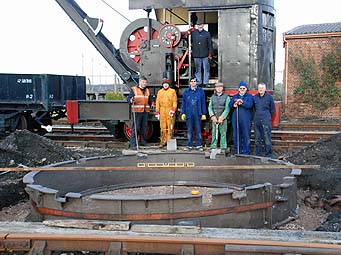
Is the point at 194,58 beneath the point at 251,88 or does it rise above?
above

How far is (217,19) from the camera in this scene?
10406mm

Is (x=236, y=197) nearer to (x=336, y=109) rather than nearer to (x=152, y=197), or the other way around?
(x=152, y=197)

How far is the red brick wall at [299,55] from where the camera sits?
66.7 feet

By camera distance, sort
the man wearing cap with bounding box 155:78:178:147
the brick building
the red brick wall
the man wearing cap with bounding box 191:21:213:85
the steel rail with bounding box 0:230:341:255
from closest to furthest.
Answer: the steel rail with bounding box 0:230:341:255, the man wearing cap with bounding box 191:21:213:85, the man wearing cap with bounding box 155:78:178:147, the brick building, the red brick wall

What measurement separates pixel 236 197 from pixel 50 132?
9.61 m

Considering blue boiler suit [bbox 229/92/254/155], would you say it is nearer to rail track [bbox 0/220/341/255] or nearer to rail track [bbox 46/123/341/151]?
rail track [bbox 46/123/341/151]

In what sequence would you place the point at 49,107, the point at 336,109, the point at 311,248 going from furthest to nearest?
the point at 336,109
the point at 49,107
the point at 311,248

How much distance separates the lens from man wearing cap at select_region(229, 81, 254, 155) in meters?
9.01

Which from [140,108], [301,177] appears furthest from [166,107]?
[301,177]

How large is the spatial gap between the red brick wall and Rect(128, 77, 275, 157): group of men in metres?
11.7

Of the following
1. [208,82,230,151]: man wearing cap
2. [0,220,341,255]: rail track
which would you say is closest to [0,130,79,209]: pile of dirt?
[208,82,230,151]: man wearing cap

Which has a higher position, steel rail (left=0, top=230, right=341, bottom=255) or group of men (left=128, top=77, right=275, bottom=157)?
group of men (left=128, top=77, right=275, bottom=157)

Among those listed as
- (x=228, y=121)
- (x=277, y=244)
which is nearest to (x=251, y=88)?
(x=228, y=121)

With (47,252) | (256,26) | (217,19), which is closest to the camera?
(47,252)
